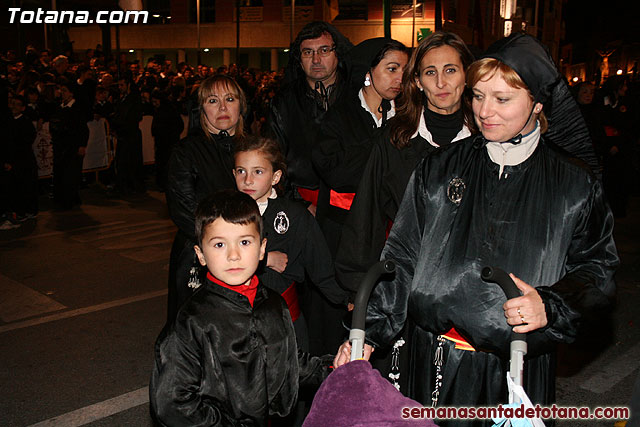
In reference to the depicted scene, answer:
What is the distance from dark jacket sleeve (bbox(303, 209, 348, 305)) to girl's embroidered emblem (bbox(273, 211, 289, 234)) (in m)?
0.12

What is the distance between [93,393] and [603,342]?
4415 millimetres

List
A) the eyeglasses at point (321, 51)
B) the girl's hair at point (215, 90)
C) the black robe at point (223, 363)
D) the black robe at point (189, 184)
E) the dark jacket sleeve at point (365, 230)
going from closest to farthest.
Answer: the black robe at point (223, 363) → the dark jacket sleeve at point (365, 230) → the black robe at point (189, 184) → the girl's hair at point (215, 90) → the eyeglasses at point (321, 51)

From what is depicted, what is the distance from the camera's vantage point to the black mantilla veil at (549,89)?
2.36m

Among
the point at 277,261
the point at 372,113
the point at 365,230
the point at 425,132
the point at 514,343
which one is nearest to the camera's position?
the point at 514,343

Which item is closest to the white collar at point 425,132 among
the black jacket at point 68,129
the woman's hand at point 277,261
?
the woman's hand at point 277,261

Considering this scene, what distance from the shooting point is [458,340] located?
8.20 ft

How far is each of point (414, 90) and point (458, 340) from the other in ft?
4.70

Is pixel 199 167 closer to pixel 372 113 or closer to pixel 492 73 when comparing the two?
pixel 372 113

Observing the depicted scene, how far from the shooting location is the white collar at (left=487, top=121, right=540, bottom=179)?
8.04 ft

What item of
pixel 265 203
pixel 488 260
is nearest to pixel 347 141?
pixel 265 203

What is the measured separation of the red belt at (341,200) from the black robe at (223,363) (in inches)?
60.0

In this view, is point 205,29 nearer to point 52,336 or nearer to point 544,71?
point 52,336

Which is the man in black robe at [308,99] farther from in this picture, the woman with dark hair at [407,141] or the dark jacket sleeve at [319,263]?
the woman with dark hair at [407,141]

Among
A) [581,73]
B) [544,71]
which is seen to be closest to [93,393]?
[544,71]
